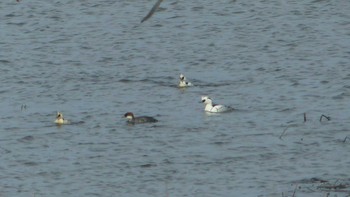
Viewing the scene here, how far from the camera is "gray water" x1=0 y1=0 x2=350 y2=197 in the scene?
1380 cm

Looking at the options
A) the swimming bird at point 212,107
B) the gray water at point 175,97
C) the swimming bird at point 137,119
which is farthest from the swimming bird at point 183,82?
the swimming bird at point 137,119

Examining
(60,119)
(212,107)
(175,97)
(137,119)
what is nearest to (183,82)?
(175,97)

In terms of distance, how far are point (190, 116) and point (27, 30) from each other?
9608 mm

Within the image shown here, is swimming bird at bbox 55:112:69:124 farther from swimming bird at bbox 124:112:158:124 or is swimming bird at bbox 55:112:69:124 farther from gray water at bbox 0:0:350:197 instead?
swimming bird at bbox 124:112:158:124

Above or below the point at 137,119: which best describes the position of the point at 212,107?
below

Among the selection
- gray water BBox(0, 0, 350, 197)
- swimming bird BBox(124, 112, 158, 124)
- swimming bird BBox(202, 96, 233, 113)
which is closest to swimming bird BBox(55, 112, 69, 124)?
gray water BBox(0, 0, 350, 197)

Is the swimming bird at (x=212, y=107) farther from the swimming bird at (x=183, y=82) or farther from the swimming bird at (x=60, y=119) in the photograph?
the swimming bird at (x=60, y=119)

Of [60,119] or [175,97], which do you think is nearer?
[60,119]

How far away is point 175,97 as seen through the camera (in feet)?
65.6

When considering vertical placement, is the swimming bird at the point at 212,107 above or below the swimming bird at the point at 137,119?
below

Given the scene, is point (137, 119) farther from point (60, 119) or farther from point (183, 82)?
point (183, 82)

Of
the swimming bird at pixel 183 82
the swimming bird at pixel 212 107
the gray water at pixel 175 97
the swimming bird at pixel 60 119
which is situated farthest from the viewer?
the swimming bird at pixel 183 82

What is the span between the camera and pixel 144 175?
1393cm

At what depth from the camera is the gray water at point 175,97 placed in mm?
13797
